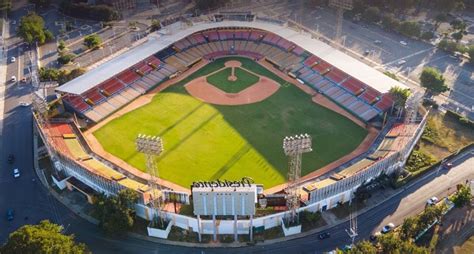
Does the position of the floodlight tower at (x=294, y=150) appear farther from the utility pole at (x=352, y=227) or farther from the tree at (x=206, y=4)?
the tree at (x=206, y=4)

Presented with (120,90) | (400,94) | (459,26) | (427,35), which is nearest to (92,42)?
(120,90)

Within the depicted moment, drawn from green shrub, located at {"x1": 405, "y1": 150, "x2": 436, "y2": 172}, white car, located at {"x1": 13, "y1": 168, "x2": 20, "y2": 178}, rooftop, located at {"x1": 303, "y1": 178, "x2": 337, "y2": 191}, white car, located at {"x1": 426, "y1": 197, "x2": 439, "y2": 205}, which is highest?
rooftop, located at {"x1": 303, "y1": 178, "x2": 337, "y2": 191}

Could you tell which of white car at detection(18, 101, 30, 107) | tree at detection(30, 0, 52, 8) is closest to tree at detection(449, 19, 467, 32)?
white car at detection(18, 101, 30, 107)

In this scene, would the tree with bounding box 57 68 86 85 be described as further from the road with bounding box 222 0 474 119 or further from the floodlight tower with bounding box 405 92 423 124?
the floodlight tower with bounding box 405 92 423 124

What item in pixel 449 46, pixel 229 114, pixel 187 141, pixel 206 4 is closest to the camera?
pixel 187 141

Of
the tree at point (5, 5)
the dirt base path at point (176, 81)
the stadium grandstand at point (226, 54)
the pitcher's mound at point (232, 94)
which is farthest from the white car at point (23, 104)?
the tree at point (5, 5)

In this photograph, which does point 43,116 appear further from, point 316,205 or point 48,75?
point 316,205
